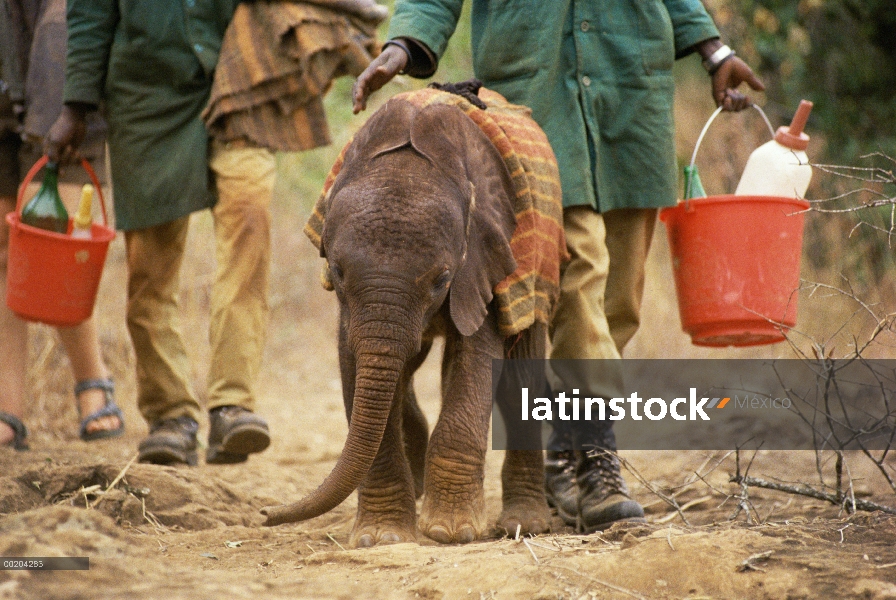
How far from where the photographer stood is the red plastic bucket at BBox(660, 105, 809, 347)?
413 centimetres

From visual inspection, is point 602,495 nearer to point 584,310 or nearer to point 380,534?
point 584,310

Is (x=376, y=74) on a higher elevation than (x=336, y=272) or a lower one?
higher

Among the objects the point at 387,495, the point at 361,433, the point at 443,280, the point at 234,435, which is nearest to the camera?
the point at 361,433

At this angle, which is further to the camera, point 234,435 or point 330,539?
point 234,435

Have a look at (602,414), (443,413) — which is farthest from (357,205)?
(602,414)

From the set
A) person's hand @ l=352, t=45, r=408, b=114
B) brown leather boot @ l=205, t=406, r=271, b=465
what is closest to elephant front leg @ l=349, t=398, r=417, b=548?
person's hand @ l=352, t=45, r=408, b=114

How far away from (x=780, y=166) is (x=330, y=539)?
2301mm

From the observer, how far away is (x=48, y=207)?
493cm

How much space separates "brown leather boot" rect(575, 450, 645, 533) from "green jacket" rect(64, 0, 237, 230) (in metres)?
2.13

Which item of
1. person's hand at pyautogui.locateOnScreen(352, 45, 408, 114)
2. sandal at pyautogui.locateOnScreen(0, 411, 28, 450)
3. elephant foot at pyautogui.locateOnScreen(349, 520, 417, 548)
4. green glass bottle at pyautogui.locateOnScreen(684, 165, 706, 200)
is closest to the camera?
elephant foot at pyautogui.locateOnScreen(349, 520, 417, 548)

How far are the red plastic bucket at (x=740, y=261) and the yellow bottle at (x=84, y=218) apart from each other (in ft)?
8.35

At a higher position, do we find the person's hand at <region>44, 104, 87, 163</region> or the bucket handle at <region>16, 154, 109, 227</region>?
the person's hand at <region>44, 104, 87, 163</region>

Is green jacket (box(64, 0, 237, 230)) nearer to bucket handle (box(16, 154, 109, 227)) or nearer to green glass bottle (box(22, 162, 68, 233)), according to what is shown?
bucket handle (box(16, 154, 109, 227))

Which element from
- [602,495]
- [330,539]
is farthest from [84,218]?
[602,495]
